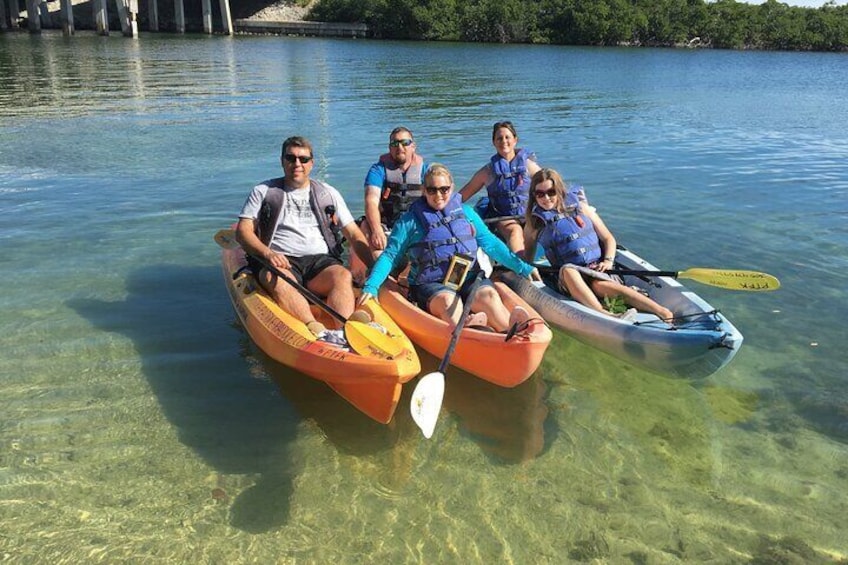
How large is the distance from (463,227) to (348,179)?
678 centimetres

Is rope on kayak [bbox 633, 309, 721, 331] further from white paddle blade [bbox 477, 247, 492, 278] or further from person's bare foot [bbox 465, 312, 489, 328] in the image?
white paddle blade [bbox 477, 247, 492, 278]

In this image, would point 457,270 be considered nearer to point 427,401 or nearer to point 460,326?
point 460,326

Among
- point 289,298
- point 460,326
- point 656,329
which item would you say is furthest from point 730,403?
point 289,298

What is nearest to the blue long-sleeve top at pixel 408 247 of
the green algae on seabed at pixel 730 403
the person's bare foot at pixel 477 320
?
the person's bare foot at pixel 477 320

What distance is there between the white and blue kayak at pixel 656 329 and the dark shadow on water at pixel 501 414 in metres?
0.58

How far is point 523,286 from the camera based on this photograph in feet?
19.1

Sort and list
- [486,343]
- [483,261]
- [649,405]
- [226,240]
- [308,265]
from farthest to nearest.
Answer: [226,240]
[483,261]
[308,265]
[649,405]
[486,343]

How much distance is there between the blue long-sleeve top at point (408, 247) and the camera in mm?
5035

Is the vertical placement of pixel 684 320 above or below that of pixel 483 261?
below

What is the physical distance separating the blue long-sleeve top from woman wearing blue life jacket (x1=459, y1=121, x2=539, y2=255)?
1.30 m

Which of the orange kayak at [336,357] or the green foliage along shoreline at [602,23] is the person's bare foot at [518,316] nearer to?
the orange kayak at [336,357]

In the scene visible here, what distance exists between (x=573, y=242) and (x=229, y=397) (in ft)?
10.1

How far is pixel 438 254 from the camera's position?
5.14 metres

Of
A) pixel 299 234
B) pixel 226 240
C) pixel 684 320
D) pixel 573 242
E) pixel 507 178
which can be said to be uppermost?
pixel 507 178
